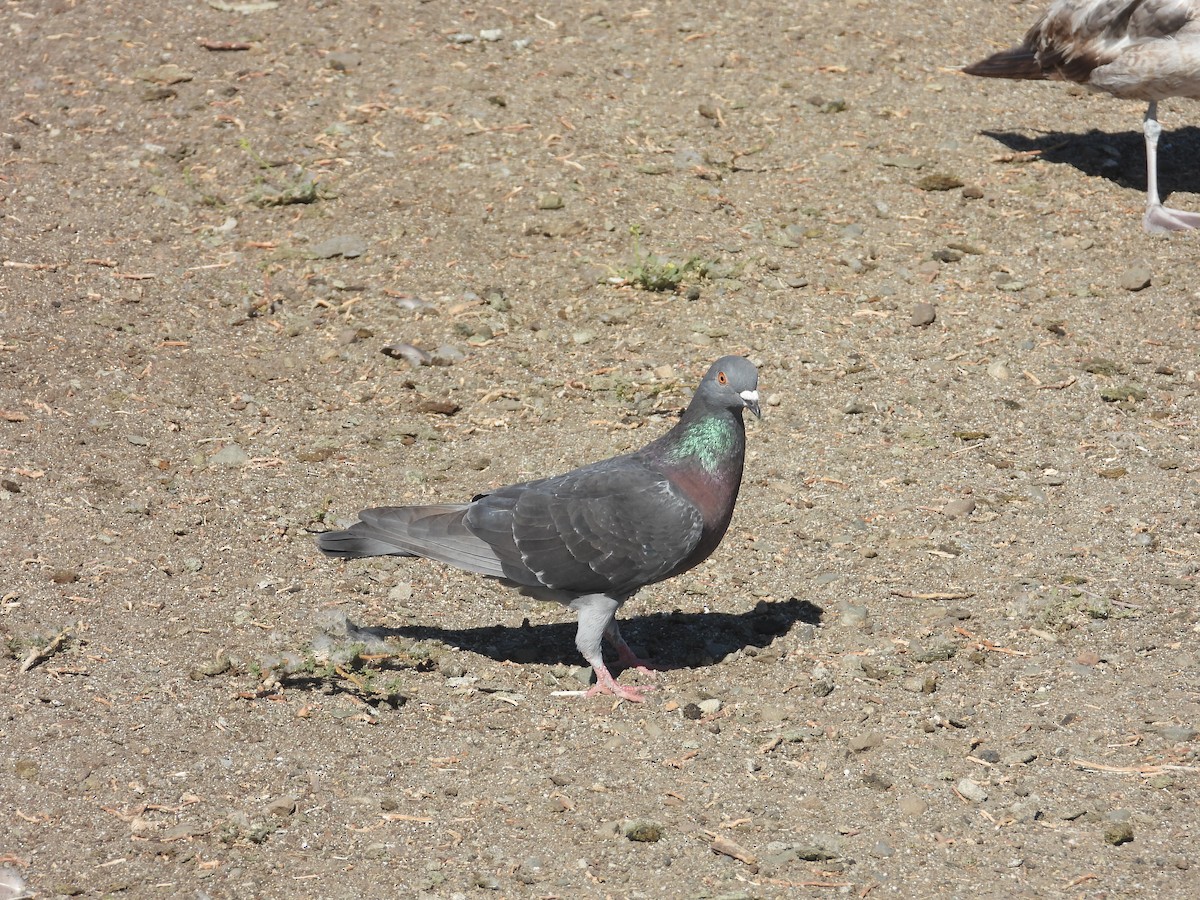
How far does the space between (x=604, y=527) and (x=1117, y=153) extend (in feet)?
18.5

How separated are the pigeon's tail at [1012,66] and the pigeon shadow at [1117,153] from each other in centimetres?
39

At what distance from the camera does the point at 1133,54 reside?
8289 mm

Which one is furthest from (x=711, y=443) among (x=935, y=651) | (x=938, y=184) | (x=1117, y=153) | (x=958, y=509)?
(x=1117, y=153)

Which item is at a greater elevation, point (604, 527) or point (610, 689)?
point (604, 527)

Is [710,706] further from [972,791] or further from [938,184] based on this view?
[938,184]

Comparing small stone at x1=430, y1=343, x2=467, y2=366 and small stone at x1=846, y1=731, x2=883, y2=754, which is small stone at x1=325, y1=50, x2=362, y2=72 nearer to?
small stone at x1=430, y1=343, x2=467, y2=366

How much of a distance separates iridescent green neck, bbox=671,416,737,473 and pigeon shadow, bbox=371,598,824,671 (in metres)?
0.79

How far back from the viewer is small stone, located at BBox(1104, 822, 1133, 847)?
13.9ft

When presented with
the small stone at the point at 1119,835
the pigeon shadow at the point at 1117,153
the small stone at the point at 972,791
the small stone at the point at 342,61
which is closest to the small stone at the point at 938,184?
the pigeon shadow at the point at 1117,153

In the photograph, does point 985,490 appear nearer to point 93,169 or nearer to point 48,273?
point 48,273

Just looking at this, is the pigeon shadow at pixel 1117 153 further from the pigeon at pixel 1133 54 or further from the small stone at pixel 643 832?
the small stone at pixel 643 832

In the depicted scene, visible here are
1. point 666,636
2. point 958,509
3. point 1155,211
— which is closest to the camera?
point 666,636

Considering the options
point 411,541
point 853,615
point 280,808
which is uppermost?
point 411,541

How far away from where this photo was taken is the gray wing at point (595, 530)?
17.0 ft
